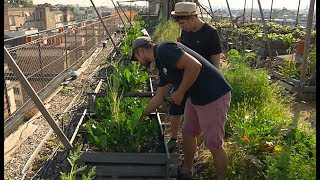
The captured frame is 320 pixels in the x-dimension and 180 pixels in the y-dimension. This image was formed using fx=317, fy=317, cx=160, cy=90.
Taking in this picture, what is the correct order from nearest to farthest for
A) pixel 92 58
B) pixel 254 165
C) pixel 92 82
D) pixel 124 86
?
1. pixel 254 165
2. pixel 124 86
3. pixel 92 82
4. pixel 92 58

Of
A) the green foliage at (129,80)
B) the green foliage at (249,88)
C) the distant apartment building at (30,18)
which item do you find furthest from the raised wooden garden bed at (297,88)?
the distant apartment building at (30,18)

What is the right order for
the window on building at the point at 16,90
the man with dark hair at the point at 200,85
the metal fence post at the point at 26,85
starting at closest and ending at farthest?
1. the metal fence post at the point at 26,85
2. the man with dark hair at the point at 200,85
3. the window on building at the point at 16,90

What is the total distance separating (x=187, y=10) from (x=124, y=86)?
2090mm

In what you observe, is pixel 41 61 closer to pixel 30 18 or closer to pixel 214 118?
pixel 30 18

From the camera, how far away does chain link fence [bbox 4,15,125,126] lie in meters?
4.51

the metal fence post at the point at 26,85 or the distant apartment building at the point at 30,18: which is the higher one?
the distant apartment building at the point at 30,18

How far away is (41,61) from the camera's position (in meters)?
5.84

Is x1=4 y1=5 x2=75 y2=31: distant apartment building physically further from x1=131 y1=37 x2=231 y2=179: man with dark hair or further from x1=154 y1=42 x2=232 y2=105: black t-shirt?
x1=154 y1=42 x2=232 y2=105: black t-shirt

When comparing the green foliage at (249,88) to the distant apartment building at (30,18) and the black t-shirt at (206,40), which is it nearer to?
the black t-shirt at (206,40)

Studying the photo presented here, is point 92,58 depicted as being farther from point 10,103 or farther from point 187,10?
point 187,10

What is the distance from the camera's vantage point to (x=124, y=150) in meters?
3.14

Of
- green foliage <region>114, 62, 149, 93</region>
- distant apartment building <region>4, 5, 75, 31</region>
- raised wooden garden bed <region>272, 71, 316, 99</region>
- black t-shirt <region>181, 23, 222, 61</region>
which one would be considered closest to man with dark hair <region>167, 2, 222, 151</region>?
black t-shirt <region>181, 23, 222, 61</region>

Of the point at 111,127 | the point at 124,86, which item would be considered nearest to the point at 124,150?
the point at 111,127

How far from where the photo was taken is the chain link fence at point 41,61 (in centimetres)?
451
